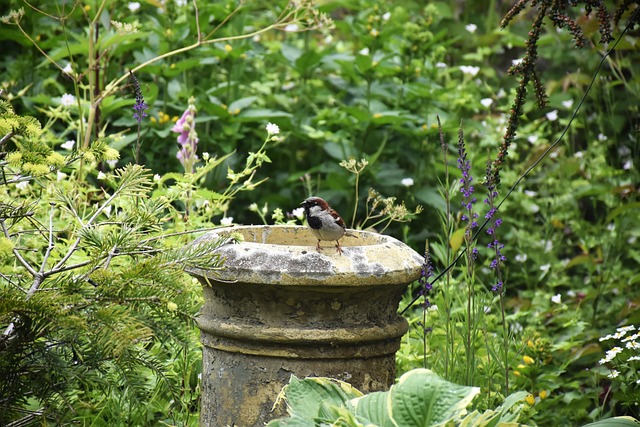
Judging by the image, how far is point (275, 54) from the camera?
498 centimetres

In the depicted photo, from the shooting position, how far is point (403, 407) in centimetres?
199

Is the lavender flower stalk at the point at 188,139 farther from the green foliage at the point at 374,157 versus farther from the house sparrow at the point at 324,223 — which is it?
the house sparrow at the point at 324,223

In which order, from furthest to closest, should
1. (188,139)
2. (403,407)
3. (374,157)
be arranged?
(374,157) < (188,139) < (403,407)

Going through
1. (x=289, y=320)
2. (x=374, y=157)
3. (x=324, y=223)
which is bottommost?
(x=374, y=157)

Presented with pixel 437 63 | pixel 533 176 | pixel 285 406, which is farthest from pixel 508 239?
pixel 285 406

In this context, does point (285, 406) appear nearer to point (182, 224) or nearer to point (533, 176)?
point (182, 224)

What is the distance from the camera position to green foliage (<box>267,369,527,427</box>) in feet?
6.50

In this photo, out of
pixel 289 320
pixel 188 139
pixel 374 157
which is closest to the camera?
pixel 289 320

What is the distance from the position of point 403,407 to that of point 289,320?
466 mm

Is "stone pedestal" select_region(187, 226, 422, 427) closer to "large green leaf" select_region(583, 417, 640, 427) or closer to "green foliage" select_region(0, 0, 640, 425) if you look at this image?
"green foliage" select_region(0, 0, 640, 425)

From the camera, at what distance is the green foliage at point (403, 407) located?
6.50ft

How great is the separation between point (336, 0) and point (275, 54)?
55cm

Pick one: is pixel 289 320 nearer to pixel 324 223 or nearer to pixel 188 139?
pixel 324 223

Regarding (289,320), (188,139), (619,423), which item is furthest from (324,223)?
(188,139)
